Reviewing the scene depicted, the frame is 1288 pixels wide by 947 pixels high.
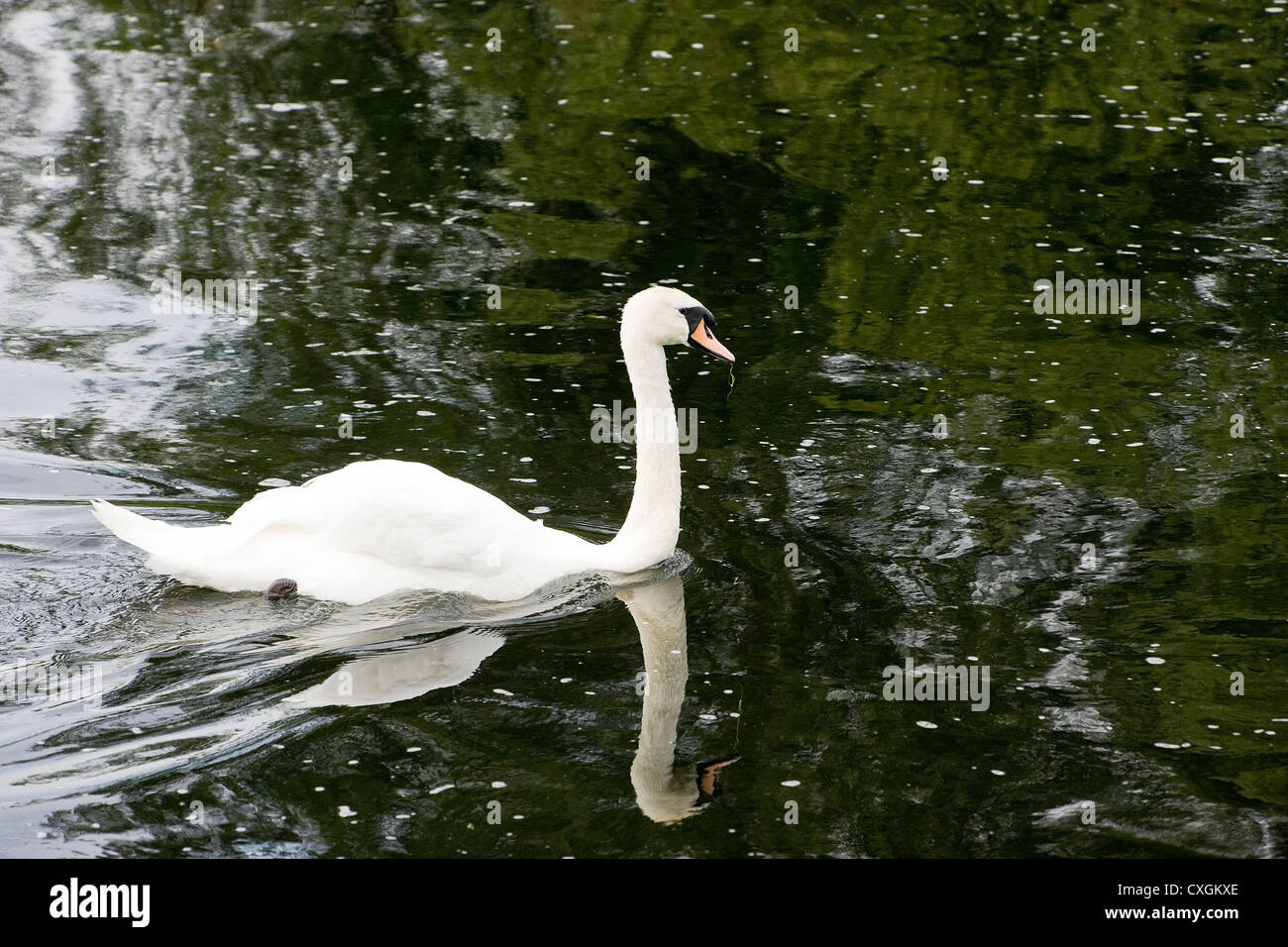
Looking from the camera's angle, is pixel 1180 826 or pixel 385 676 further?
pixel 385 676

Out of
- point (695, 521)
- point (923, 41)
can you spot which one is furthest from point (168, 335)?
point (923, 41)

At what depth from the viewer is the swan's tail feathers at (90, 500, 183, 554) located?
26.3 ft

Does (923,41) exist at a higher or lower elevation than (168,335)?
higher

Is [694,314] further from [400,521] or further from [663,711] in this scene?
[663,711]

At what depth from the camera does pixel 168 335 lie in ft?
39.4

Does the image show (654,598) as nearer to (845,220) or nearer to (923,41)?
(845,220)

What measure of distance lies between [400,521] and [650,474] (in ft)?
4.18

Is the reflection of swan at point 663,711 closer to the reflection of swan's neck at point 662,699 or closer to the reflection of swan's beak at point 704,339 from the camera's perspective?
the reflection of swan's neck at point 662,699

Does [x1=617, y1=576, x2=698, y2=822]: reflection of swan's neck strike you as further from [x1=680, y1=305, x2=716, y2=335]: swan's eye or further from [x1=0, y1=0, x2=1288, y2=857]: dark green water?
[x1=680, y1=305, x2=716, y2=335]: swan's eye

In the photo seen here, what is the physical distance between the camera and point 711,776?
6.77 m

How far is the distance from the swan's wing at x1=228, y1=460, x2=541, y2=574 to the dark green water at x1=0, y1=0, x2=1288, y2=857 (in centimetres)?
28

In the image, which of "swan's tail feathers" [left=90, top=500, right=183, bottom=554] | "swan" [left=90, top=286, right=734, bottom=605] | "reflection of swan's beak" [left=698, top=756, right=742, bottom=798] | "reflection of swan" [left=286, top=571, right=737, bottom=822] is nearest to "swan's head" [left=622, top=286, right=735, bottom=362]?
"swan" [left=90, top=286, right=734, bottom=605]

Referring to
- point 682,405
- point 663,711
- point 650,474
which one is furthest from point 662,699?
point 682,405

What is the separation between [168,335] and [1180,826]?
319 inches
